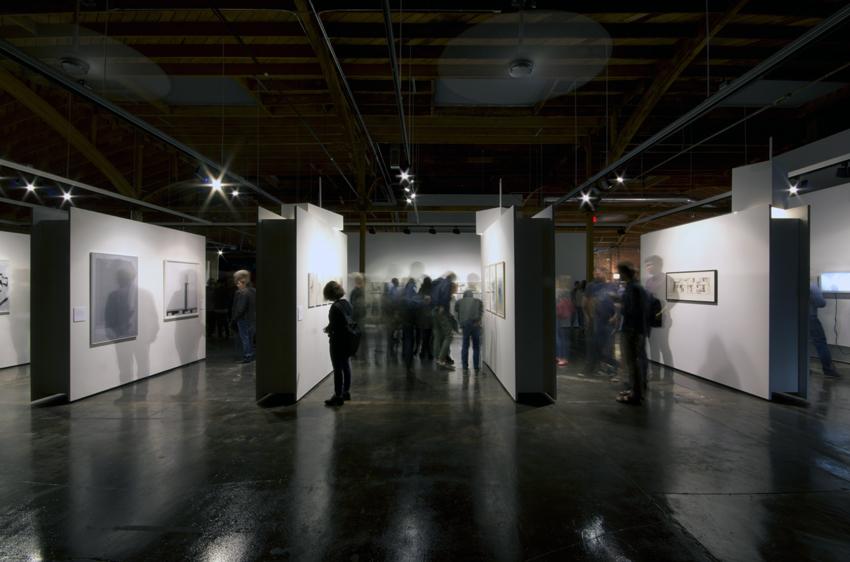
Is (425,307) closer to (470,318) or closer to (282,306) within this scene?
(470,318)

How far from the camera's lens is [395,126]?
9156mm

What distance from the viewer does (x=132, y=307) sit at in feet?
21.1

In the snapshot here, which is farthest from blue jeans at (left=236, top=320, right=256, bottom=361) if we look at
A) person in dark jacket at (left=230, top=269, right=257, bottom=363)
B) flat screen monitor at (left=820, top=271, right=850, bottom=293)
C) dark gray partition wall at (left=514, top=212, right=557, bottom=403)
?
flat screen monitor at (left=820, top=271, right=850, bottom=293)

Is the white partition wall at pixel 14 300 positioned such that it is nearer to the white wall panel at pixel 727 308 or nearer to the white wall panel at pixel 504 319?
the white wall panel at pixel 504 319

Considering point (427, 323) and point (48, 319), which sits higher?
point (48, 319)

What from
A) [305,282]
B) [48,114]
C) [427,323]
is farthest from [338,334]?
[48,114]

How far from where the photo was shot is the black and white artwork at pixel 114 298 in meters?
5.70

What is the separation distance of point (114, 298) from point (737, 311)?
→ 32.4 ft

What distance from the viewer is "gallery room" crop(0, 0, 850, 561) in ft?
9.09

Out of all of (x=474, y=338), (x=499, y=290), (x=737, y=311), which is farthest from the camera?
(x=474, y=338)

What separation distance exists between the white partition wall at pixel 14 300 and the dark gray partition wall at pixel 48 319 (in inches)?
136

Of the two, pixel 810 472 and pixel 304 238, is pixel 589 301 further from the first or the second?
pixel 304 238

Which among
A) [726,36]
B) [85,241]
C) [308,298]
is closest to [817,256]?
[726,36]

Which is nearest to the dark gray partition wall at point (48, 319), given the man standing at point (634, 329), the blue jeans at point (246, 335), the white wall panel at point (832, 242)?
the blue jeans at point (246, 335)
